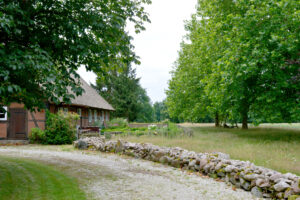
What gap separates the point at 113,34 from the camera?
25.9 ft

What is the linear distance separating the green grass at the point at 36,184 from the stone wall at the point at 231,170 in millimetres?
3637

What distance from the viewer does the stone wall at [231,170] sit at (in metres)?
5.00

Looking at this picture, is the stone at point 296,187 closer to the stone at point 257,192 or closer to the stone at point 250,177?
the stone at point 257,192

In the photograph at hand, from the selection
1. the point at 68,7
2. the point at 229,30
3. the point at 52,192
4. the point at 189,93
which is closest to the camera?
the point at 52,192

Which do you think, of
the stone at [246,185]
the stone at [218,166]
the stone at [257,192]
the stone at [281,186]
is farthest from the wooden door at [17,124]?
the stone at [281,186]

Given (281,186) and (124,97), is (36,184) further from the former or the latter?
(124,97)

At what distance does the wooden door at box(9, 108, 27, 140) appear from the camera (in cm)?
1625

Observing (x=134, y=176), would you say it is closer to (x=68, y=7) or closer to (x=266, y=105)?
(x=68, y=7)

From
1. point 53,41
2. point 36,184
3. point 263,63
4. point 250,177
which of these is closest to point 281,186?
point 250,177

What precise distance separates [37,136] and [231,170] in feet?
44.5

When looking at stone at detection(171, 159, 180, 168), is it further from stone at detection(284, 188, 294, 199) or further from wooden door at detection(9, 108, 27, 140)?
wooden door at detection(9, 108, 27, 140)

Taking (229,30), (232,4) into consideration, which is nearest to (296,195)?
(229,30)

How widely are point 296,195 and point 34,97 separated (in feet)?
20.2

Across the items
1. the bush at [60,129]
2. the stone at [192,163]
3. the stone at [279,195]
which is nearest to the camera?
the stone at [279,195]
